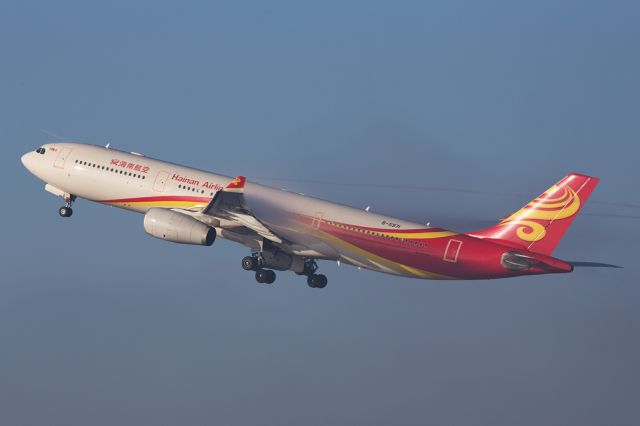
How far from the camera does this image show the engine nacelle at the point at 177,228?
66.5 meters

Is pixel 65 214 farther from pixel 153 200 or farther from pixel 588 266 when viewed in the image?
pixel 588 266

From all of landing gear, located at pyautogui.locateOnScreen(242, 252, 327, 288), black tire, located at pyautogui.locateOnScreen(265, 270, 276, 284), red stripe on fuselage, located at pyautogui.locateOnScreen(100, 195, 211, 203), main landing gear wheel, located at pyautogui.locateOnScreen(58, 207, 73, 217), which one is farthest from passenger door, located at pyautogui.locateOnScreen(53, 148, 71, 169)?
black tire, located at pyautogui.locateOnScreen(265, 270, 276, 284)

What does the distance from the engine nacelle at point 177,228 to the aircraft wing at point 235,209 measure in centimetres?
108

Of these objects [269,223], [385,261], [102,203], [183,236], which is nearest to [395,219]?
[385,261]

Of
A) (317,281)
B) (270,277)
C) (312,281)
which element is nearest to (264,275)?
(270,277)

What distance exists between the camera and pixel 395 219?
67.1 metres

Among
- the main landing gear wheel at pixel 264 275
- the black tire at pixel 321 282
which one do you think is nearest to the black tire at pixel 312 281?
the black tire at pixel 321 282

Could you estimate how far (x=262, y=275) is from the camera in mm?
70062

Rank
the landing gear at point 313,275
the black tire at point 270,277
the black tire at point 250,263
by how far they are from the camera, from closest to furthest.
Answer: the black tire at point 250,263
the black tire at point 270,277
the landing gear at point 313,275

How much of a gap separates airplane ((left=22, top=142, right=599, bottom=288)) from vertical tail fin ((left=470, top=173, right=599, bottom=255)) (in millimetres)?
52

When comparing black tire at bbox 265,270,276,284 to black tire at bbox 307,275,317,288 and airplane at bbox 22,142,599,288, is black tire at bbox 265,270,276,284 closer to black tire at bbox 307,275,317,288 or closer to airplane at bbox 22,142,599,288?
airplane at bbox 22,142,599,288

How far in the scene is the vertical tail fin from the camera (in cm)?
6356

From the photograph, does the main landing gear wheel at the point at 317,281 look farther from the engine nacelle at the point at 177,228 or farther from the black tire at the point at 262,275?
the engine nacelle at the point at 177,228

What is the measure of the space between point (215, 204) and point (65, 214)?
14.0 meters
